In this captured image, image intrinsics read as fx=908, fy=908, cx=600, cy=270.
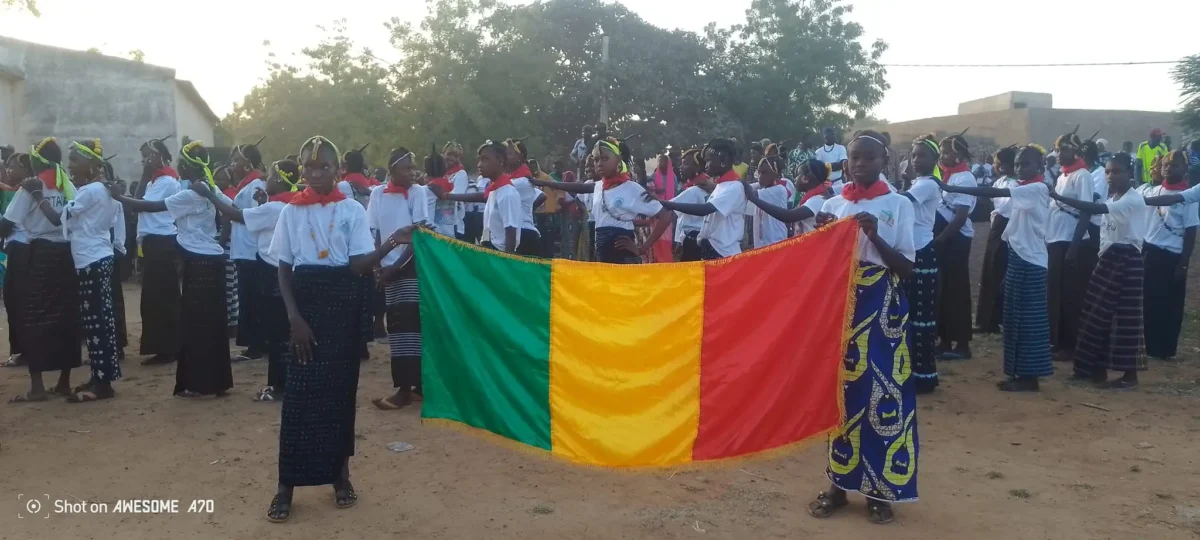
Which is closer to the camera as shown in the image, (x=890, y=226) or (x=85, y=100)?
(x=890, y=226)

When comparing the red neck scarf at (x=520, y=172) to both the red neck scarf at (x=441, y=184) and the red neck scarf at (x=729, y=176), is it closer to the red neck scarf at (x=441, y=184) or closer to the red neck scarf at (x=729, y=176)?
the red neck scarf at (x=441, y=184)

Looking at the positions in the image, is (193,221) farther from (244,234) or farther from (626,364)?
(626,364)

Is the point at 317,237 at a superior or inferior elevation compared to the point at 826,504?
superior

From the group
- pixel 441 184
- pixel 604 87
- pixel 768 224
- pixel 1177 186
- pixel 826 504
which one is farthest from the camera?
pixel 604 87

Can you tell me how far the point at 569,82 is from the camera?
103 ft

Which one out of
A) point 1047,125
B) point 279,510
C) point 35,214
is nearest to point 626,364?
point 279,510

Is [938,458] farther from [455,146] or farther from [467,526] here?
[455,146]

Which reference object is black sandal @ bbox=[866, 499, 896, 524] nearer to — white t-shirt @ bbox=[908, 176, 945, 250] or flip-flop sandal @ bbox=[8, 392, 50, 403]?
white t-shirt @ bbox=[908, 176, 945, 250]

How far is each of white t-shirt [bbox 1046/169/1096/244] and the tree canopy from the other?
1981 centimetres

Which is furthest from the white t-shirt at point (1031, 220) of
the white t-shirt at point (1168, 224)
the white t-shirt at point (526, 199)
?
the white t-shirt at point (526, 199)

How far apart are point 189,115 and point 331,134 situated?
15.0 ft

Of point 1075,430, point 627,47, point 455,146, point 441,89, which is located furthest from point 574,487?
point 627,47

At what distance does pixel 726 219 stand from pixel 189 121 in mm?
26634

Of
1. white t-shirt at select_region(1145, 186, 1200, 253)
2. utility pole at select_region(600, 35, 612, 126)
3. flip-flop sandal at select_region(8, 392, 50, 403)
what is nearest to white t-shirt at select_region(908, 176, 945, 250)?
white t-shirt at select_region(1145, 186, 1200, 253)
